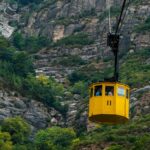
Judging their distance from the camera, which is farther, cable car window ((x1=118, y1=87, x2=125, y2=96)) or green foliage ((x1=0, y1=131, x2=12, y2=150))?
green foliage ((x1=0, y1=131, x2=12, y2=150))

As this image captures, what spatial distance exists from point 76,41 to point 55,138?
154ft

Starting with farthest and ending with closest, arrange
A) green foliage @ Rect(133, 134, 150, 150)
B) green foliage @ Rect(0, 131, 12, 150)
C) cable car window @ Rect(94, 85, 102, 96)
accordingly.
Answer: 1. green foliage @ Rect(0, 131, 12, 150)
2. green foliage @ Rect(133, 134, 150, 150)
3. cable car window @ Rect(94, 85, 102, 96)

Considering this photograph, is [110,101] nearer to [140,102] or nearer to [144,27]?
[140,102]

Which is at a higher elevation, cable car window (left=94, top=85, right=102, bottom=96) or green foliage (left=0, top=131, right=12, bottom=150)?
green foliage (left=0, top=131, right=12, bottom=150)

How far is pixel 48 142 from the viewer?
104m

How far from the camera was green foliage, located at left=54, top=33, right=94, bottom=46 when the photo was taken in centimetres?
14962

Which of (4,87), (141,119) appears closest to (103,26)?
(4,87)

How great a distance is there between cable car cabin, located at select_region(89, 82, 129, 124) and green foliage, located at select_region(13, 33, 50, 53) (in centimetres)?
12268

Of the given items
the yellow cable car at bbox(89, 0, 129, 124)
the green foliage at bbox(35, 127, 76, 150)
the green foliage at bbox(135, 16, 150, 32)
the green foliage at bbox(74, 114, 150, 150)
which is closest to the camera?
the yellow cable car at bbox(89, 0, 129, 124)

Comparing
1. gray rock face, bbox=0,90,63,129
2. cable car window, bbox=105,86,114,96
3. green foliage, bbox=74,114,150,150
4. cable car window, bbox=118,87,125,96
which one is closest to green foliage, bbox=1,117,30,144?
gray rock face, bbox=0,90,63,129

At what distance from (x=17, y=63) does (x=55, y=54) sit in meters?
14.2

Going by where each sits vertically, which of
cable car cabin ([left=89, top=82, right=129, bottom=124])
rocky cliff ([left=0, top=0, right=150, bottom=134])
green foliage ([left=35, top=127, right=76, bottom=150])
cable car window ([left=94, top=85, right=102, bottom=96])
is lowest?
cable car cabin ([left=89, top=82, right=129, bottom=124])

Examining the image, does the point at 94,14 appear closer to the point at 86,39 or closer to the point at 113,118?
the point at 86,39

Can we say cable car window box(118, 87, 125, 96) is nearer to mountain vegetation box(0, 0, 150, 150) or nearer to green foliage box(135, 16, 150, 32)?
mountain vegetation box(0, 0, 150, 150)
